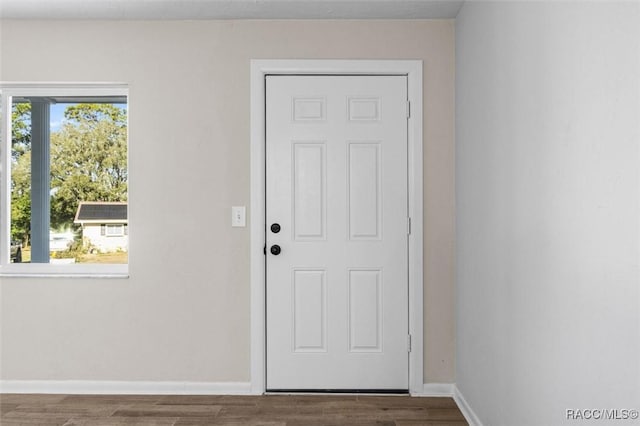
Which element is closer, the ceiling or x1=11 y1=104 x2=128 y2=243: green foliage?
the ceiling

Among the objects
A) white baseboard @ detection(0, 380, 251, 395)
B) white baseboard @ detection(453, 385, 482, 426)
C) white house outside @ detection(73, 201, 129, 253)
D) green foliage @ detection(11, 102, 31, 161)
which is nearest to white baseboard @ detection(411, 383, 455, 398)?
white baseboard @ detection(453, 385, 482, 426)

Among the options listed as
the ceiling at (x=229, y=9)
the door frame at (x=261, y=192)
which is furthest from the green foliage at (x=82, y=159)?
the door frame at (x=261, y=192)

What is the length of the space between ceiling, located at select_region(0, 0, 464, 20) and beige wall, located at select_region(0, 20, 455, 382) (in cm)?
7

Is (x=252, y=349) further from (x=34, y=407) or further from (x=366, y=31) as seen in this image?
(x=366, y=31)

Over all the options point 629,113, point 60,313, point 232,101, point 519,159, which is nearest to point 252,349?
point 60,313

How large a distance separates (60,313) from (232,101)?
1.71m

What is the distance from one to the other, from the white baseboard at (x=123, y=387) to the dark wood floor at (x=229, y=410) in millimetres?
42

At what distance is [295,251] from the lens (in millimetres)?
3018

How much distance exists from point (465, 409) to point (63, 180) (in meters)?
2.83

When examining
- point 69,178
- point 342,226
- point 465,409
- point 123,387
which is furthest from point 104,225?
point 465,409

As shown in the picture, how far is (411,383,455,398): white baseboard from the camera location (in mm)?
2971

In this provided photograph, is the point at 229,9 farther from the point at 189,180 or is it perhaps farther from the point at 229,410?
the point at 229,410

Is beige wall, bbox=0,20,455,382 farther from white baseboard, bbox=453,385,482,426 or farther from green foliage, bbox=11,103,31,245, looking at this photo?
green foliage, bbox=11,103,31,245

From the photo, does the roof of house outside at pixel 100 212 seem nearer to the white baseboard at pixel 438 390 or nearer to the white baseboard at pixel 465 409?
the white baseboard at pixel 438 390
